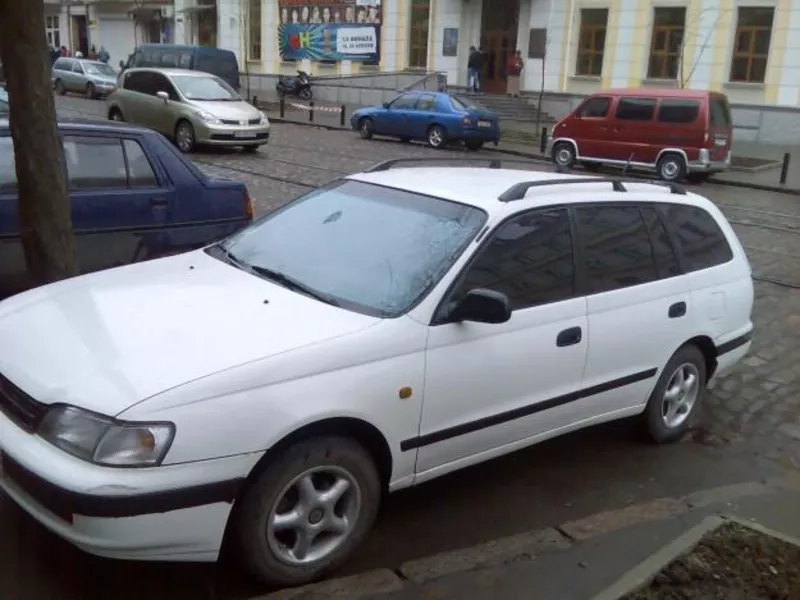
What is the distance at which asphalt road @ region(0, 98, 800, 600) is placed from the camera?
3.50 meters

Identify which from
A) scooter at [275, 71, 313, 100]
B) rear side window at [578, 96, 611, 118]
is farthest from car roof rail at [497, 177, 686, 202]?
scooter at [275, 71, 313, 100]

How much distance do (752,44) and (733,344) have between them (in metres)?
24.3

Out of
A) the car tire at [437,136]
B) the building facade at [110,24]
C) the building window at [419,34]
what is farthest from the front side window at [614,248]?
the building facade at [110,24]

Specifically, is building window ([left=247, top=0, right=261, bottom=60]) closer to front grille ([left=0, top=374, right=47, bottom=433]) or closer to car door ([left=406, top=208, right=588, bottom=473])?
car door ([left=406, top=208, right=588, bottom=473])

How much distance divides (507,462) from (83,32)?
5592 centimetres

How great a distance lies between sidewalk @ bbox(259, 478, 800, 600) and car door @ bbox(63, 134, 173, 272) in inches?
152

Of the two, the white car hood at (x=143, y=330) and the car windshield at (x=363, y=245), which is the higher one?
the car windshield at (x=363, y=245)

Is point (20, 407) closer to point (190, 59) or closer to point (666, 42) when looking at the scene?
point (666, 42)

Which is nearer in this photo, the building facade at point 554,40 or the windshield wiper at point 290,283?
the windshield wiper at point 290,283

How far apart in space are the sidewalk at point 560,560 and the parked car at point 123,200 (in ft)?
12.3

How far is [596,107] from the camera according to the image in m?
20.0

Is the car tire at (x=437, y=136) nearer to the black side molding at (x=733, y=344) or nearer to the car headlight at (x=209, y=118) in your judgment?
the car headlight at (x=209, y=118)

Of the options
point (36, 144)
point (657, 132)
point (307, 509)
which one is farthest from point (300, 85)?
point (307, 509)

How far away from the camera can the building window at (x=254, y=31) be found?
1657 inches
